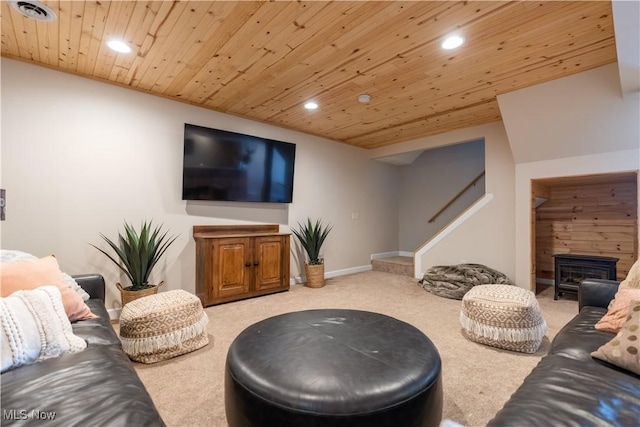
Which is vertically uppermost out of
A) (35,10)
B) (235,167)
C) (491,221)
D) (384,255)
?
(35,10)

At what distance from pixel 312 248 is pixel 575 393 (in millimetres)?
3641

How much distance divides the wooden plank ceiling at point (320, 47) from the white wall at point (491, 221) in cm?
82

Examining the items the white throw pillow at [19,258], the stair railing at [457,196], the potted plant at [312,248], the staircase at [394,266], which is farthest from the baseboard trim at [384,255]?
the white throw pillow at [19,258]

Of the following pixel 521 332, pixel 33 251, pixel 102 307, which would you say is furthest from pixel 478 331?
pixel 33 251

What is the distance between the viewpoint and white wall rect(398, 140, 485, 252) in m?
5.75

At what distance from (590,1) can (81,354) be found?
3.42 m

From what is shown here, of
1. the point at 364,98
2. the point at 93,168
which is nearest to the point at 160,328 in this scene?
the point at 93,168

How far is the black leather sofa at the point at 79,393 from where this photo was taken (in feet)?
2.91

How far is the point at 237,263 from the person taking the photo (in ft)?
11.9

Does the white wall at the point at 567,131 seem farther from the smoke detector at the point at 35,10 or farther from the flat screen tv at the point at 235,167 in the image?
the smoke detector at the point at 35,10

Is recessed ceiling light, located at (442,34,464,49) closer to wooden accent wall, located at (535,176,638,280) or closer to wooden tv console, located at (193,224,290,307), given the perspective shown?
wooden accent wall, located at (535,176,638,280)

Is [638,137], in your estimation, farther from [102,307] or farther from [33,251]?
[33,251]

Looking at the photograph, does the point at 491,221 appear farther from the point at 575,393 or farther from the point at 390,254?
the point at 575,393
